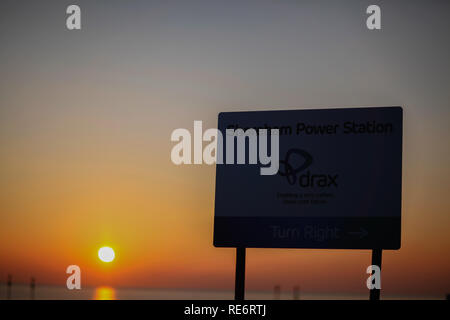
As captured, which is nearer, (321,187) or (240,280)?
(240,280)

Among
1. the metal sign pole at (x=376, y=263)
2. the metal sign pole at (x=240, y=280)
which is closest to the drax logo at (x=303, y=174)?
the metal sign pole at (x=376, y=263)

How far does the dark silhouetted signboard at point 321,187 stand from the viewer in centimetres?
889

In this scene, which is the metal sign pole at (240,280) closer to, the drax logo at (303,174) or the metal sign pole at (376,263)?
the drax logo at (303,174)

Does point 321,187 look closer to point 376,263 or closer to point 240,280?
point 376,263

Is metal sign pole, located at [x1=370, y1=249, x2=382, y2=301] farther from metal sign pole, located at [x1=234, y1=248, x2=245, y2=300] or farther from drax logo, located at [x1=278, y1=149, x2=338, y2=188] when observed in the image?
metal sign pole, located at [x1=234, y1=248, x2=245, y2=300]

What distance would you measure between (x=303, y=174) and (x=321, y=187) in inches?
12.9

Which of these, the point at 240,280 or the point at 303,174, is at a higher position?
the point at 303,174

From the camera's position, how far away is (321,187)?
9125 mm

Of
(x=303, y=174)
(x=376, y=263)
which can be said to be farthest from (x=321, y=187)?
(x=376, y=263)

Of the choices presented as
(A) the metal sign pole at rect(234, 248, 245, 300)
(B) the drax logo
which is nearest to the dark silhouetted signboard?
(B) the drax logo

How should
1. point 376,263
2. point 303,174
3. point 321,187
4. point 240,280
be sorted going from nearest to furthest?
point 240,280
point 376,263
point 321,187
point 303,174
